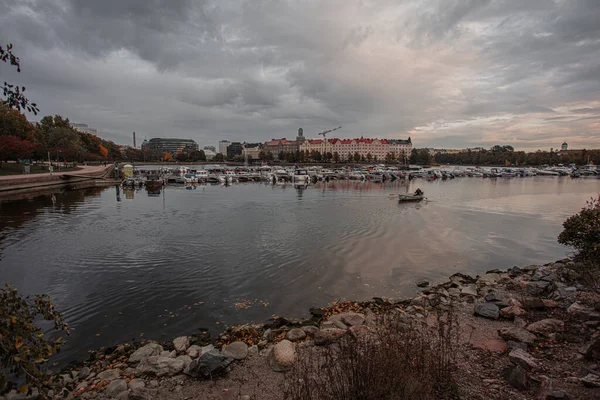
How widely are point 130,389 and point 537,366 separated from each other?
762cm

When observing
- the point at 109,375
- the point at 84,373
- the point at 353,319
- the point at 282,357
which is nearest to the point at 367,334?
the point at 353,319

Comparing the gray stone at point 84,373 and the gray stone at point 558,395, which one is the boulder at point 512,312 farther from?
the gray stone at point 84,373

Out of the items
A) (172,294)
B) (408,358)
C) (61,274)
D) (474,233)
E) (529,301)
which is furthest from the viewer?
(474,233)

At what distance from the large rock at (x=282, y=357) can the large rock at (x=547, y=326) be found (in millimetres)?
5436

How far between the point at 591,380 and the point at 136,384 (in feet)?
26.2

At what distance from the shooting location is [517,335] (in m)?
6.82

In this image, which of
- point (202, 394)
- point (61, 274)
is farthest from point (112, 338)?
Answer: point (61, 274)

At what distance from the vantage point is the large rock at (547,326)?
22.7 feet

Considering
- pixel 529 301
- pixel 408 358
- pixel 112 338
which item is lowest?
pixel 112 338

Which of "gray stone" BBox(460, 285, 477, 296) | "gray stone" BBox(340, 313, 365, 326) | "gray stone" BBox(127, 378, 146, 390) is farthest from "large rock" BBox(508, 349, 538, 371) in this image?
"gray stone" BBox(127, 378, 146, 390)

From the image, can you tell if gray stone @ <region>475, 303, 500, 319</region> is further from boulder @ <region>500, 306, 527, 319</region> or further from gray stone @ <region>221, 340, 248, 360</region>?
gray stone @ <region>221, 340, 248, 360</region>

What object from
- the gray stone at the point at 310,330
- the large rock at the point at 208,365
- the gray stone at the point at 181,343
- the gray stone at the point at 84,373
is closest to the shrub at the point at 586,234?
the gray stone at the point at 310,330

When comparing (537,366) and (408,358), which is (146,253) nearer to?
(408,358)

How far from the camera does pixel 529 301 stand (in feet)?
28.7
